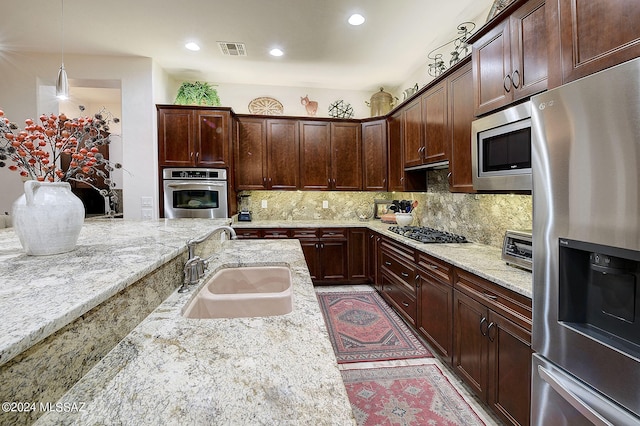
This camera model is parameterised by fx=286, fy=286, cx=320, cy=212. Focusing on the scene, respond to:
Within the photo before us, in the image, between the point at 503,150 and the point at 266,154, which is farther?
the point at 266,154

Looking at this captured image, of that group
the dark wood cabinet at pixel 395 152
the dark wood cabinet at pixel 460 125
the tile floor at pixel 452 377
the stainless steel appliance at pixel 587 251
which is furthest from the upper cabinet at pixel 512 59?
the tile floor at pixel 452 377

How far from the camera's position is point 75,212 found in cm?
116

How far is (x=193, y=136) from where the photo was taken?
152 inches

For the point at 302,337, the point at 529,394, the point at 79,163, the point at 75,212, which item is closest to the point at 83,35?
the point at 79,163

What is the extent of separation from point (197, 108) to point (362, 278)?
3292mm

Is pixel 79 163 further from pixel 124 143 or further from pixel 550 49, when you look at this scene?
pixel 124 143

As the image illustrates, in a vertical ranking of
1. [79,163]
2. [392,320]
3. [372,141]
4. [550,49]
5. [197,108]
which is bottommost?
[392,320]

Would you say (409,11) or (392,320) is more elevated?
(409,11)

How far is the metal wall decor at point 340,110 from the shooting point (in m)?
4.52

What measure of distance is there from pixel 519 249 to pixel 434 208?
1911mm

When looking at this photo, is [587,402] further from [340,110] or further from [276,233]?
[340,110]

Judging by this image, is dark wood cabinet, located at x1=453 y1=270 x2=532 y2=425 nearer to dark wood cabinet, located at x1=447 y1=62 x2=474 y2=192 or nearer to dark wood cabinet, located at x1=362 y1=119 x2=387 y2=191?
dark wood cabinet, located at x1=447 y1=62 x2=474 y2=192

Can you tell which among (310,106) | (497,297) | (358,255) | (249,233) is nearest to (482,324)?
(497,297)

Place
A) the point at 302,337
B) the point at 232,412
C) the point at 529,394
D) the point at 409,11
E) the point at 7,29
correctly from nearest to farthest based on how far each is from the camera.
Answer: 1. the point at 232,412
2. the point at 302,337
3. the point at 529,394
4. the point at 409,11
5. the point at 7,29
